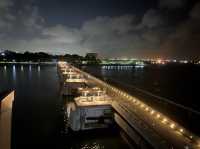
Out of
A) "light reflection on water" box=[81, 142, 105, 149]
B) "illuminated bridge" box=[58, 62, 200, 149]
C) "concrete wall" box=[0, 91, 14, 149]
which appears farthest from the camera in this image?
"light reflection on water" box=[81, 142, 105, 149]

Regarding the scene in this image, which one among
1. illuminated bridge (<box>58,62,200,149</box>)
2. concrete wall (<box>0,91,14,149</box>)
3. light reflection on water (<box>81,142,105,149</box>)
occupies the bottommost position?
light reflection on water (<box>81,142,105,149</box>)

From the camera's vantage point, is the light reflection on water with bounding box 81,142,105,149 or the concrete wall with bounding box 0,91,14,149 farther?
the light reflection on water with bounding box 81,142,105,149

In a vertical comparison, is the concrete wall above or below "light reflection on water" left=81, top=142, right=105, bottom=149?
above

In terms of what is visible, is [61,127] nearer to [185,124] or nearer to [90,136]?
[90,136]

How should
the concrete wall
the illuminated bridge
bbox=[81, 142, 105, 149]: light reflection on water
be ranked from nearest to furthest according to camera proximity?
the concrete wall, the illuminated bridge, bbox=[81, 142, 105, 149]: light reflection on water

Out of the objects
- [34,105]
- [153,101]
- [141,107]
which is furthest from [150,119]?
[34,105]

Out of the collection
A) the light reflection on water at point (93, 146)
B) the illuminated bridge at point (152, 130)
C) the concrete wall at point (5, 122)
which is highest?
the concrete wall at point (5, 122)

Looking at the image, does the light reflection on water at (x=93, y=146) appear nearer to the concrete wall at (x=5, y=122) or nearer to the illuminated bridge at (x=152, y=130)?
the illuminated bridge at (x=152, y=130)

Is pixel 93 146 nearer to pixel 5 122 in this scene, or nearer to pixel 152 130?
pixel 152 130

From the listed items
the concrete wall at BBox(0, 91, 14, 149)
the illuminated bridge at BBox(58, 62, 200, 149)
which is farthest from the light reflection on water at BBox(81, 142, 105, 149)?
the concrete wall at BBox(0, 91, 14, 149)

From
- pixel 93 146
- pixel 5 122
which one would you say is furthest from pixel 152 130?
pixel 5 122

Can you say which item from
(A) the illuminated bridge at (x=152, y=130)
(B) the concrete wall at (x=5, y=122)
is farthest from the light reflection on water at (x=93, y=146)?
(B) the concrete wall at (x=5, y=122)

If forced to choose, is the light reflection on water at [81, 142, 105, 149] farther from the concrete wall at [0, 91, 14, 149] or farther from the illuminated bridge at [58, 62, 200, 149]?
the concrete wall at [0, 91, 14, 149]

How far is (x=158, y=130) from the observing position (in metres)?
15.1
